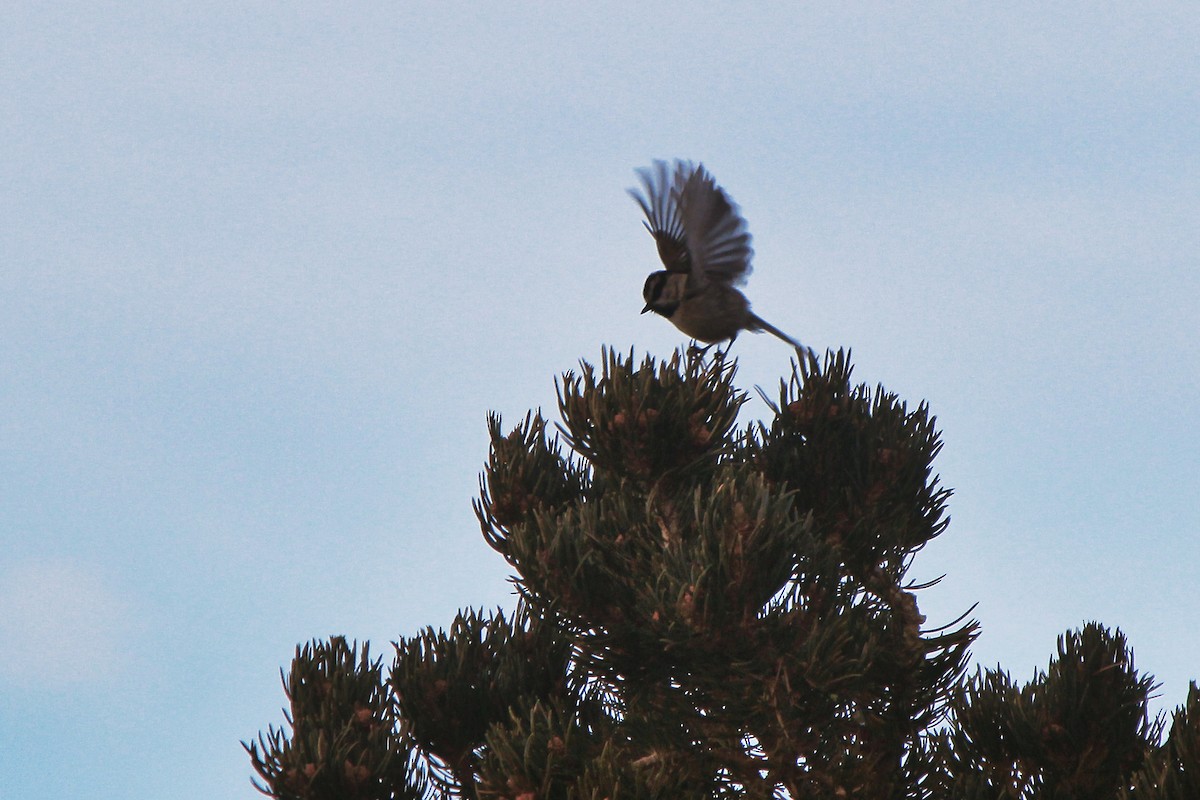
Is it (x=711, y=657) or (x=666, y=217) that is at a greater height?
(x=666, y=217)

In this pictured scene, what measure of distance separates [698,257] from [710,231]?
214 mm

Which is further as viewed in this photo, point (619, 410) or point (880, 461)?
point (880, 461)

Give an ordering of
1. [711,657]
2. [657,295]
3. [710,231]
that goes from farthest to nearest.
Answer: [657,295], [710,231], [711,657]

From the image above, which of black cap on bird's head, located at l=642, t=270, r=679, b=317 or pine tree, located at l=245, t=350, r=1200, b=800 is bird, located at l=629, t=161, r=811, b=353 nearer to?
black cap on bird's head, located at l=642, t=270, r=679, b=317

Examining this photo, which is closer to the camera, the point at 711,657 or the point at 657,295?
the point at 711,657

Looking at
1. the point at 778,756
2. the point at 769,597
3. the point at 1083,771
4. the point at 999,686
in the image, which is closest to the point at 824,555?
the point at 769,597

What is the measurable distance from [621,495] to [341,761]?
5.74 ft

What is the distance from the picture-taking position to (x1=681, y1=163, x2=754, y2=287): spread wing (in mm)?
7297

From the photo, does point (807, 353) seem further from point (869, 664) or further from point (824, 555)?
point (869, 664)

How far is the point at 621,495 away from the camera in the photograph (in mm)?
5824

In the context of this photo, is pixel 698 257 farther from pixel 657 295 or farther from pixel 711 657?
pixel 711 657

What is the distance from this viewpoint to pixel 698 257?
7809 millimetres

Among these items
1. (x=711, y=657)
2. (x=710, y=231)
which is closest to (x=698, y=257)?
(x=710, y=231)

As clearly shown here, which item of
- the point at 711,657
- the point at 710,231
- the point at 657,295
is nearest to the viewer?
the point at 711,657
